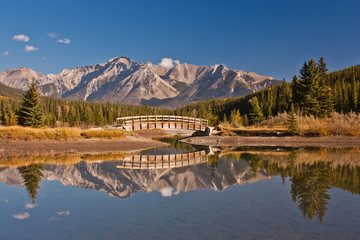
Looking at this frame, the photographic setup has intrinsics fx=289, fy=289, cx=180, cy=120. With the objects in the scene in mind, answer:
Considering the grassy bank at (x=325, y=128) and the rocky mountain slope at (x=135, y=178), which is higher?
the grassy bank at (x=325, y=128)

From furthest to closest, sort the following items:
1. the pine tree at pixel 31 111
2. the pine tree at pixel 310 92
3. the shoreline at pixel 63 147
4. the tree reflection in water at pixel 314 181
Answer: the pine tree at pixel 310 92 < the pine tree at pixel 31 111 < the shoreline at pixel 63 147 < the tree reflection in water at pixel 314 181

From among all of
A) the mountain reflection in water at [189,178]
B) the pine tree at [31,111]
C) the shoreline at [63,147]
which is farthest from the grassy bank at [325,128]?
the pine tree at [31,111]

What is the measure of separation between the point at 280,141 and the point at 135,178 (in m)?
30.1

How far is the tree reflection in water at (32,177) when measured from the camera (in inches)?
488

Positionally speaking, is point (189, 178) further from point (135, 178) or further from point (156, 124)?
point (156, 124)

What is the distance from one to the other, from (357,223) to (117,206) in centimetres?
755

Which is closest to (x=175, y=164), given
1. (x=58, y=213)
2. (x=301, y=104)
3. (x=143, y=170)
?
(x=143, y=170)

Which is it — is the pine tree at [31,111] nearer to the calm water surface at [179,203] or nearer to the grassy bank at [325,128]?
the calm water surface at [179,203]

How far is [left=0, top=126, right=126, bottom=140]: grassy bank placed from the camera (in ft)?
92.0

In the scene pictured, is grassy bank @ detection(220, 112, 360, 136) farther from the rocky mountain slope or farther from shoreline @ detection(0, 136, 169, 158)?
the rocky mountain slope

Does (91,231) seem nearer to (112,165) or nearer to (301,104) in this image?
(112,165)

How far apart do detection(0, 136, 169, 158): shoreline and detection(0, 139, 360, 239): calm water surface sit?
29.8 ft

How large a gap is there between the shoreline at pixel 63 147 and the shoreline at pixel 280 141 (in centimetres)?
1409

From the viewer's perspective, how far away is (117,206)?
1030 centimetres
